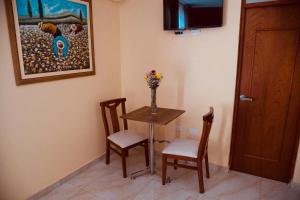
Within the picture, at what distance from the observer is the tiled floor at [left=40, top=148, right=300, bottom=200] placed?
2324mm

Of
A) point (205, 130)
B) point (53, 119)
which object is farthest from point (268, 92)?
point (53, 119)

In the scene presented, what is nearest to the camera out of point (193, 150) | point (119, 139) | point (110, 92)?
point (193, 150)

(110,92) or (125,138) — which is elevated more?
(110,92)

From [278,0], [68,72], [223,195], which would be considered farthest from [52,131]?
[278,0]

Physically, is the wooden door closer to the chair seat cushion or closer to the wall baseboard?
the chair seat cushion

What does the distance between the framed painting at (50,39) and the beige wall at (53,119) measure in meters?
0.08

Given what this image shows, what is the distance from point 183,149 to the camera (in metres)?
2.37

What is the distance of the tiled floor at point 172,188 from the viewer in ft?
7.63

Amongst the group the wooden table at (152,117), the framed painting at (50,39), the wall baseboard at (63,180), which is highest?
the framed painting at (50,39)

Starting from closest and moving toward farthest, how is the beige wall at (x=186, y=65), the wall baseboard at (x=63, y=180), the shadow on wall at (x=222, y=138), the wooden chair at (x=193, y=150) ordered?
the wooden chair at (x=193, y=150), the wall baseboard at (x=63, y=180), the beige wall at (x=186, y=65), the shadow on wall at (x=222, y=138)

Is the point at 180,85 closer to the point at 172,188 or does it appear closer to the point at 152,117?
the point at 152,117

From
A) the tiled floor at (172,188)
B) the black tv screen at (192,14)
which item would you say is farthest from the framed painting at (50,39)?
the tiled floor at (172,188)

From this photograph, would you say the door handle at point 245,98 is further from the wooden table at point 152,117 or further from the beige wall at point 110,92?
the wooden table at point 152,117

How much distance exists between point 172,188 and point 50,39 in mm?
2065
